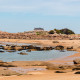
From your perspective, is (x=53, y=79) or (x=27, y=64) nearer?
(x=53, y=79)

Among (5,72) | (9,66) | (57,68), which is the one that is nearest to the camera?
(5,72)

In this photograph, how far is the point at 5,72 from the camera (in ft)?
57.5

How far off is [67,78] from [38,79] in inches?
75.9

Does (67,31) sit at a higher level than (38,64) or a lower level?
higher

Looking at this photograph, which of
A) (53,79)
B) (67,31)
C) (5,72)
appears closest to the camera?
(53,79)

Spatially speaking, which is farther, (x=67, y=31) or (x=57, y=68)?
(x=67, y=31)

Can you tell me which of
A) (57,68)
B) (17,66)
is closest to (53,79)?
(57,68)

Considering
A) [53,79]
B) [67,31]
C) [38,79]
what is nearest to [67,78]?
[53,79]

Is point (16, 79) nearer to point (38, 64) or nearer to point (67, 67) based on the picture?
point (67, 67)

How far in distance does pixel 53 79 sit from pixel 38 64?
35.3ft

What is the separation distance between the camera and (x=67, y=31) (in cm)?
11556

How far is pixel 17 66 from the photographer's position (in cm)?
2339

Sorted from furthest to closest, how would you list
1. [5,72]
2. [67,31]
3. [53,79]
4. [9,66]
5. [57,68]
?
[67,31] → [9,66] → [57,68] → [5,72] → [53,79]

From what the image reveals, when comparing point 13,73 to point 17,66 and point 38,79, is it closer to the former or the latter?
point 38,79
